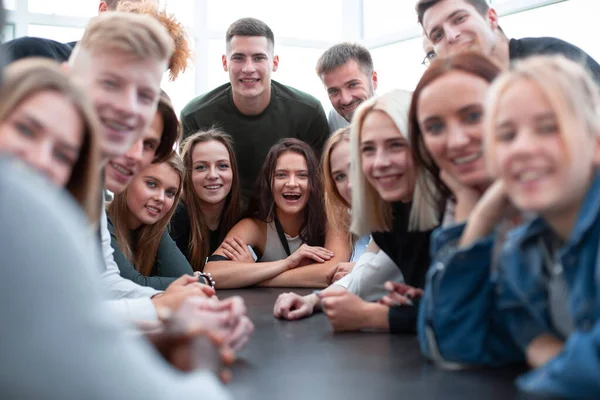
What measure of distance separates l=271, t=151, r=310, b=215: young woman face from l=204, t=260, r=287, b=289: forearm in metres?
0.42

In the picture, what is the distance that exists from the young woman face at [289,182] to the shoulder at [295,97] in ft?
2.42

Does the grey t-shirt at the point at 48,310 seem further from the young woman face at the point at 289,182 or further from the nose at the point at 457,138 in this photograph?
the young woman face at the point at 289,182

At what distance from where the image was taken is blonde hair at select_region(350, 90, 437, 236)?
6.08 ft

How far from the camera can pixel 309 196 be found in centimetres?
342

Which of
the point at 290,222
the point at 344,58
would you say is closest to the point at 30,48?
the point at 290,222

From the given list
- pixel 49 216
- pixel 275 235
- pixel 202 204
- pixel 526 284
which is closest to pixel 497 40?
pixel 275 235

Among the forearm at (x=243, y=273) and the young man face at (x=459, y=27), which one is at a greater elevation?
the young man face at (x=459, y=27)

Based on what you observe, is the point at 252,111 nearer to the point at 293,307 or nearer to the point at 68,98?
the point at 293,307

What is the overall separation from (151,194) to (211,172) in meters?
0.69

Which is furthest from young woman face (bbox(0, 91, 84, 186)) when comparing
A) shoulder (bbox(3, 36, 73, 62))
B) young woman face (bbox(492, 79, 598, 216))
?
shoulder (bbox(3, 36, 73, 62))

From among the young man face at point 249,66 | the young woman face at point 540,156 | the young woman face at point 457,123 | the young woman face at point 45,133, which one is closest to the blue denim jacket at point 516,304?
the young woman face at point 540,156

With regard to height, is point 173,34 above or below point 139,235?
above

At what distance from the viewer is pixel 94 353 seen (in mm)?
705

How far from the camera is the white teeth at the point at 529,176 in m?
1.08
